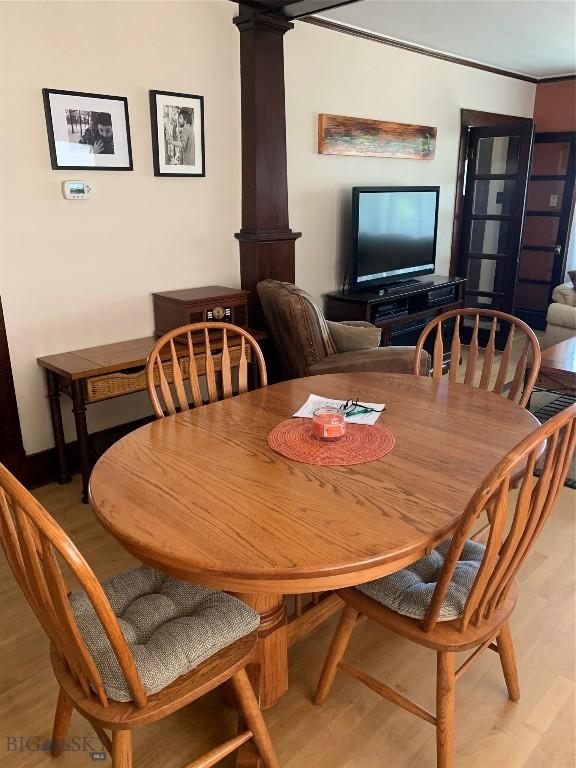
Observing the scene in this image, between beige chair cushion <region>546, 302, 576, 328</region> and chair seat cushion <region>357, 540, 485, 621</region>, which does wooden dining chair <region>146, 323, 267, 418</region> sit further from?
beige chair cushion <region>546, 302, 576, 328</region>

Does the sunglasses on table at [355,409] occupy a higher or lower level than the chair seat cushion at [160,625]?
higher

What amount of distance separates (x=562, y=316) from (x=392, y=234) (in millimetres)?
1466

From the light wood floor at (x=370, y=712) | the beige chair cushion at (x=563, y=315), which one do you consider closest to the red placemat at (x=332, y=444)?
the light wood floor at (x=370, y=712)

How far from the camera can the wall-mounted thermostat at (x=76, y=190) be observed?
278 cm

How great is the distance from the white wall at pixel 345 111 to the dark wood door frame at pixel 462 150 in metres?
0.07

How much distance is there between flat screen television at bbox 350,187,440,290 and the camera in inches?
167

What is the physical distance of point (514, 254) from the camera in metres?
5.20

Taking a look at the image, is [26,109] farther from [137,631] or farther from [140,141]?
[137,631]

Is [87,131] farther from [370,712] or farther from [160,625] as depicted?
[370,712]

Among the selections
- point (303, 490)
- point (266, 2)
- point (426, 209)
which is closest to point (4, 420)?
point (303, 490)

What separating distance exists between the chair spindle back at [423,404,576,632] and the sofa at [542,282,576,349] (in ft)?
11.6

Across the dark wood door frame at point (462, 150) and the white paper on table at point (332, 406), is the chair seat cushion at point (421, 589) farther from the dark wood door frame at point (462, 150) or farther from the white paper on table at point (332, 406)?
the dark wood door frame at point (462, 150)

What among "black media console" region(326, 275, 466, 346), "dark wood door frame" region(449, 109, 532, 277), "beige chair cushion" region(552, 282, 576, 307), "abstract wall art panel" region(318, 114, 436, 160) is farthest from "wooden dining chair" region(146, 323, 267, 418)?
"dark wood door frame" region(449, 109, 532, 277)

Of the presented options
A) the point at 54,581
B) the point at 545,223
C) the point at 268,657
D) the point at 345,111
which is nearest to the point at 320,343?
the point at 268,657
